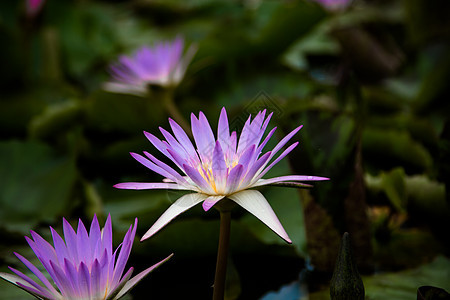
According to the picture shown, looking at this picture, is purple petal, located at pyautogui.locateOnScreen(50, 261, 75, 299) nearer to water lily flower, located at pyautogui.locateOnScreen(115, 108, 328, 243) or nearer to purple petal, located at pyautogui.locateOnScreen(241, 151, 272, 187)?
water lily flower, located at pyautogui.locateOnScreen(115, 108, 328, 243)

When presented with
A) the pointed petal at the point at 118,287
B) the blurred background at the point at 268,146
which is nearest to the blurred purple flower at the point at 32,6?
the blurred background at the point at 268,146

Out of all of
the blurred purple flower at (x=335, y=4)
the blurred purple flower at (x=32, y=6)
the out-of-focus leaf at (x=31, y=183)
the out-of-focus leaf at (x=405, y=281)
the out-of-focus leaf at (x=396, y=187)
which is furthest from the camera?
the blurred purple flower at (x=335, y=4)

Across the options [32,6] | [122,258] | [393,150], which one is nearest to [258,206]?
[122,258]

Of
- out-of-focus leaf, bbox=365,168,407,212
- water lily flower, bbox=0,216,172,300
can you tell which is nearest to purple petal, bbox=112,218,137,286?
water lily flower, bbox=0,216,172,300

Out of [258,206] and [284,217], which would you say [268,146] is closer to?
[258,206]

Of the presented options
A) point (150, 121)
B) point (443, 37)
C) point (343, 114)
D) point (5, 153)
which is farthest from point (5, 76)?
point (443, 37)

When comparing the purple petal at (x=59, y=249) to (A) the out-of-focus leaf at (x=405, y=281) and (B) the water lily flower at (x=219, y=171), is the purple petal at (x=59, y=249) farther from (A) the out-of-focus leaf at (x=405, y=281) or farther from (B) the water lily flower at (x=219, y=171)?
(A) the out-of-focus leaf at (x=405, y=281)

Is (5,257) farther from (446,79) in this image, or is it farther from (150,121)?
(446,79)
